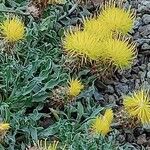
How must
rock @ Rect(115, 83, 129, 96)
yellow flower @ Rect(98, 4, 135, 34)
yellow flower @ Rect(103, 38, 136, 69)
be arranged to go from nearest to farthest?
yellow flower @ Rect(103, 38, 136, 69), yellow flower @ Rect(98, 4, 135, 34), rock @ Rect(115, 83, 129, 96)

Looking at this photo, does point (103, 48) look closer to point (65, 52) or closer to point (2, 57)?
point (65, 52)

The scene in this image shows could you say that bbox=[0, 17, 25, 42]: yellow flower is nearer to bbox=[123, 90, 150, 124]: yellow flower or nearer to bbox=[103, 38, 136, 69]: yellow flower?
bbox=[103, 38, 136, 69]: yellow flower

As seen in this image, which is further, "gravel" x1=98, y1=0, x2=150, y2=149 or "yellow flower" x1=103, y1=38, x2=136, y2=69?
"gravel" x1=98, y1=0, x2=150, y2=149

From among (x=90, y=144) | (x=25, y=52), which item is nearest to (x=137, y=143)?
(x=90, y=144)

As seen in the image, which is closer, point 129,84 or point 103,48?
point 103,48

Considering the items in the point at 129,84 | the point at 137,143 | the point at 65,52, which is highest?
the point at 65,52

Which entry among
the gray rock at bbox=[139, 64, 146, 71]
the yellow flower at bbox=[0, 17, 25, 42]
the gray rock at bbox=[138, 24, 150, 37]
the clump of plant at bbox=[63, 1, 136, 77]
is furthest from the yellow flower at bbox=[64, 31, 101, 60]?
the gray rock at bbox=[138, 24, 150, 37]

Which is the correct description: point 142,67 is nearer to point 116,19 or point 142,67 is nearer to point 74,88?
point 116,19
